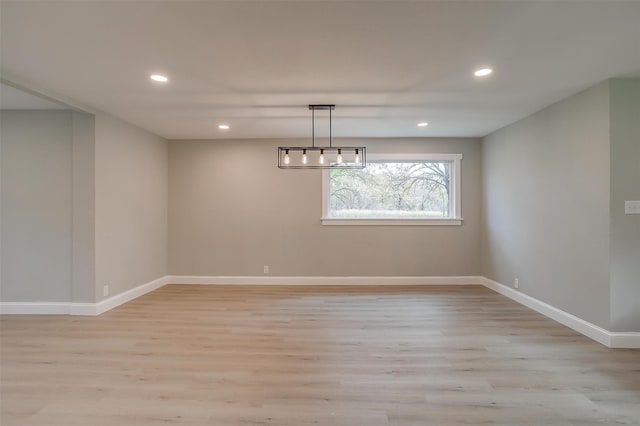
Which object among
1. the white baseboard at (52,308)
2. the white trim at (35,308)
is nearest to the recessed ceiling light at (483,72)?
the white baseboard at (52,308)

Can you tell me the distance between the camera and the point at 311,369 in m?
2.36

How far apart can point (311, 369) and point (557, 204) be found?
3.19 metres

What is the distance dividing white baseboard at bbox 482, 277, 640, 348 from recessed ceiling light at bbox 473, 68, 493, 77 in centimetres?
258

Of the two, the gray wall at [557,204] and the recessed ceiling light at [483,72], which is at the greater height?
the recessed ceiling light at [483,72]

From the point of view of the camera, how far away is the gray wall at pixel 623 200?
2.73 metres

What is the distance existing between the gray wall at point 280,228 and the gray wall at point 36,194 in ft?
5.32

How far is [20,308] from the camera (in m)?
3.58

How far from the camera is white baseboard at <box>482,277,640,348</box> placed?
272cm

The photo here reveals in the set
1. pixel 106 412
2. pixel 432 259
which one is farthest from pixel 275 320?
pixel 432 259

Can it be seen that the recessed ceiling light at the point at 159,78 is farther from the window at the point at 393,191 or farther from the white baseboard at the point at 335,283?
the window at the point at 393,191

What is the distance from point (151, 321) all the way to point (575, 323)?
453cm

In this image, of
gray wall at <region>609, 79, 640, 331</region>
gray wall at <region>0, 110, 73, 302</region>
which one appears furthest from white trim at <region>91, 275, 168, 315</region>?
gray wall at <region>609, 79, 640, 331</region>

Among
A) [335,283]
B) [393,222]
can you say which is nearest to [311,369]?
[335,283]

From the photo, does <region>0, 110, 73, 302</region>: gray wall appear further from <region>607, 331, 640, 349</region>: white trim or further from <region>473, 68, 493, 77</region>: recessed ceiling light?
<region>607, 331, 640, 349</region>: white trim
